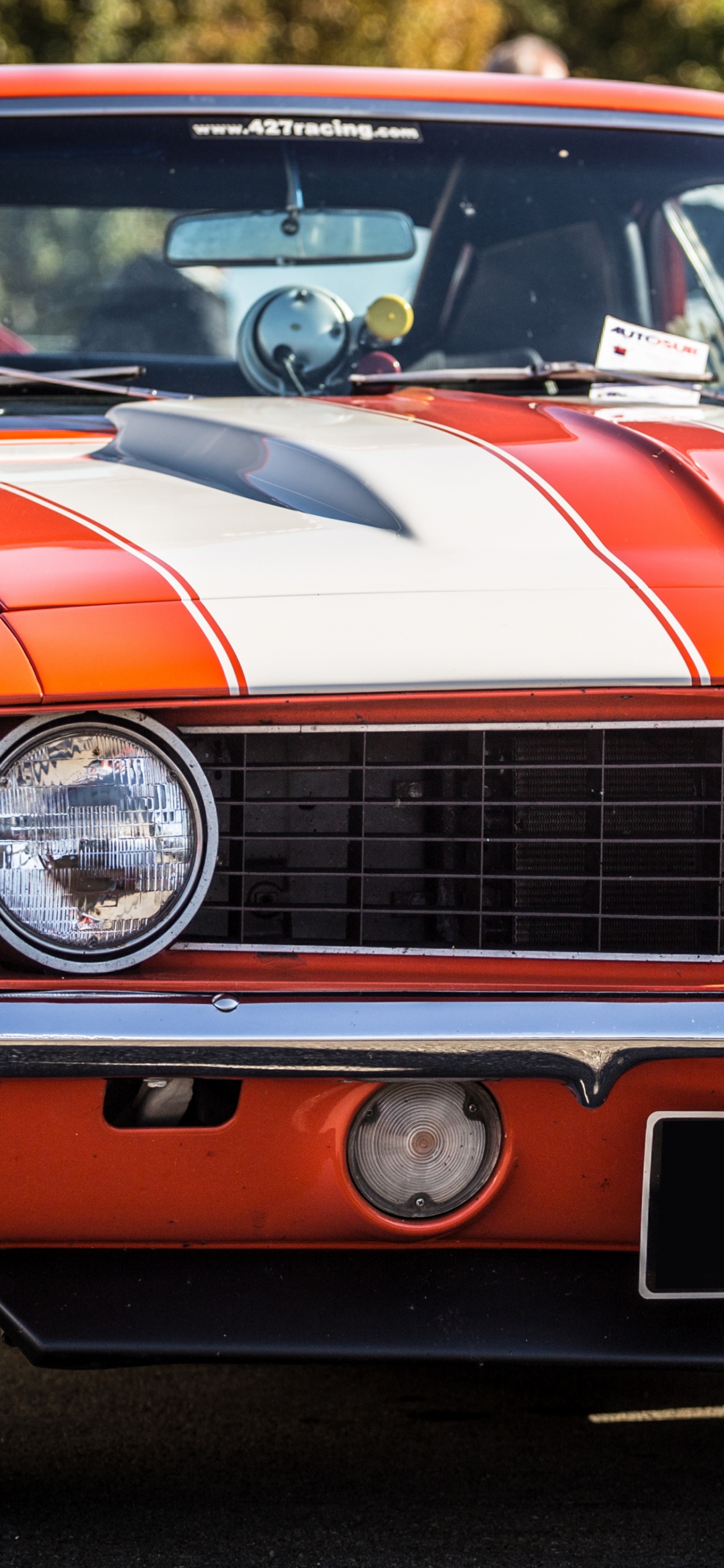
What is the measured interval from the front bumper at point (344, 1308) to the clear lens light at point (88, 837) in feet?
1.21

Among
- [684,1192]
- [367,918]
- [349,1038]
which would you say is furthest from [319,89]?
[684,1192]

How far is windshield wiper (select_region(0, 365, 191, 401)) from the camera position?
8.99 feet

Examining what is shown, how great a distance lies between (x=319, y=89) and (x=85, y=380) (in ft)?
2.40

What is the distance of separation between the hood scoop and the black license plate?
2.36 feet

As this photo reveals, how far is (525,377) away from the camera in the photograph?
2809mm

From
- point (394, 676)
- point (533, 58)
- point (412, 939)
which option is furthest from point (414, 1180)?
point (533, 58)

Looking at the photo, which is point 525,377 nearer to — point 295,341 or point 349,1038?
point 295,341

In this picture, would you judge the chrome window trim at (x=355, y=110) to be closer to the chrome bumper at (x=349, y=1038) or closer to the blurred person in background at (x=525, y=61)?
the chrome bumper at (x=349, y=1038)

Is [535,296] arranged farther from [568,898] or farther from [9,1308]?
[9,1308]

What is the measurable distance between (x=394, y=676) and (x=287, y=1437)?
1.16 m

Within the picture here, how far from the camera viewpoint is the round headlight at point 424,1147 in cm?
177

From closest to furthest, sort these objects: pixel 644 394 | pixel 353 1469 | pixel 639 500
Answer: pixel 639 500 → pixel 353 1469 → pixel 644 394

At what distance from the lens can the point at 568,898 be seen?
182 cm

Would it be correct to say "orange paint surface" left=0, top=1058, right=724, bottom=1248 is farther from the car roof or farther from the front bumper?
the car roof
